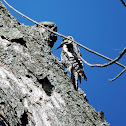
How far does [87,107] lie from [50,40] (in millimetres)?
497

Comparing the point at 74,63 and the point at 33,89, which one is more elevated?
the point at 74,63

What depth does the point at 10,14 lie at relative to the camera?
1.22 meters

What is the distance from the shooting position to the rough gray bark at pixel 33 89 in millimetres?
798

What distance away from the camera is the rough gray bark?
798 millimetres

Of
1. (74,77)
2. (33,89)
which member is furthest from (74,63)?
(33,89)

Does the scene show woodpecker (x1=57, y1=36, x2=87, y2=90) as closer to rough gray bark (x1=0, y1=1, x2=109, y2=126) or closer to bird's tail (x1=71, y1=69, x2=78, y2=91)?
bird's tail (x1=71, y1=69, x2=78, y2=91)

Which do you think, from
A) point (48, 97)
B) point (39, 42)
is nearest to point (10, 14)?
point (39, 42)

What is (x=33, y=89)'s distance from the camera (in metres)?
0.86

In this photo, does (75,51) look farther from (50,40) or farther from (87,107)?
(87,107)

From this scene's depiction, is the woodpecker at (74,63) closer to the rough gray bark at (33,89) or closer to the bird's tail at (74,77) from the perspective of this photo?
the bird's tail at (74,77)

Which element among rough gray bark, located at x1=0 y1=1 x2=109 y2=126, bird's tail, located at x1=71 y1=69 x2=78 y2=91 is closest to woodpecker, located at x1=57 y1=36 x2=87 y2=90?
bird's tail, located at x1=71 y1=69 x2=78 y2=91

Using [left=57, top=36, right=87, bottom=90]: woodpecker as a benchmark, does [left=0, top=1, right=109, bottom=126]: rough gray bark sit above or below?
below

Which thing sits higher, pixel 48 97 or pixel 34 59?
pixel 34 59

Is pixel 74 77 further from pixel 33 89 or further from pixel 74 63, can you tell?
pixel 33 89
